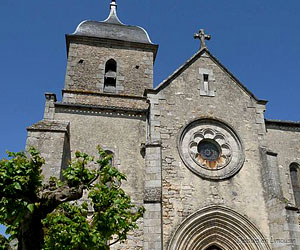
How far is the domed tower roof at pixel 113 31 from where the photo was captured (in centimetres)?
1867

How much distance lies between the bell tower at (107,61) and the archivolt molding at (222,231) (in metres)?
7.73

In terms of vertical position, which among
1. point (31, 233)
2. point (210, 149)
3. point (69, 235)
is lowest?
point (31, 233)

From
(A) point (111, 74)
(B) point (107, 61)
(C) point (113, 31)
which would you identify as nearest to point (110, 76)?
(A) point (111, 74)

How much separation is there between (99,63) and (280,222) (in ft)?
36.8

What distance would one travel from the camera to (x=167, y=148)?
11625mm

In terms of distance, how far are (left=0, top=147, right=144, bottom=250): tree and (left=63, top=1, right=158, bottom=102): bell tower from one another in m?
9.11

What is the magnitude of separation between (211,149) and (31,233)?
759cm

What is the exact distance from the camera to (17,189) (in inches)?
245

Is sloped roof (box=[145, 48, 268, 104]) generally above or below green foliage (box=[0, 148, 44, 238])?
above

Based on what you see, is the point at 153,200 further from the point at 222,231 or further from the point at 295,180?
the point at 295,180

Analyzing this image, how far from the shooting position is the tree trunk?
20.0 feet

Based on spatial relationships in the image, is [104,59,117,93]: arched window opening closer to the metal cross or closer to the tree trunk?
the metal cross

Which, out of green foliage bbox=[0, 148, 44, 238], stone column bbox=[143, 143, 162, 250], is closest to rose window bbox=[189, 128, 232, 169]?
stone column bbox=[143, 143, 162, 250]

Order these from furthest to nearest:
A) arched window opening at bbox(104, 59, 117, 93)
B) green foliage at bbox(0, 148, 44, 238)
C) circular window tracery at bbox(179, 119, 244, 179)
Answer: arched window opening at bbox(104, 59, 117, 93) → circular window tracery at bbox(179, 119, 244, 179) → green foliage at bbox(0, 148, 44, 238)
